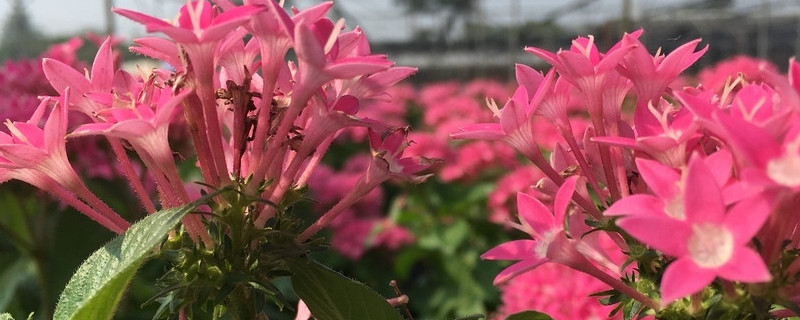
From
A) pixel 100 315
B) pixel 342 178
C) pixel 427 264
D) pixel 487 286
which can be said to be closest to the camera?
pixel 100 315

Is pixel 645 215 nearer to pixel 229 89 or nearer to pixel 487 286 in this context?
pixel 229 89

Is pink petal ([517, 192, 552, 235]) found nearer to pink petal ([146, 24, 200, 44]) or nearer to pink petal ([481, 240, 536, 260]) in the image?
pink petal ([481, 240, 536, 260])

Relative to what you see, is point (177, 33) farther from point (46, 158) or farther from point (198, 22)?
point (46, 158)

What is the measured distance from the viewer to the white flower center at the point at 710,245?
1.27 ft

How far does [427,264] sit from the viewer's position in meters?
2.74

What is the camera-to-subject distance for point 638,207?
1.33 ft

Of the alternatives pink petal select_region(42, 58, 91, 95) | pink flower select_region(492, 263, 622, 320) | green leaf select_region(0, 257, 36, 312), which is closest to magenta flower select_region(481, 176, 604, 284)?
pink petal select_region(42, 58, 91, 95)

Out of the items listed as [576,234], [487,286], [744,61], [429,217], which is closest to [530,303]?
[576,234]

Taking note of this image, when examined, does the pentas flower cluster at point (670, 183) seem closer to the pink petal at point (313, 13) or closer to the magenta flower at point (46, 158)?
the pink petal at point (313, 13)

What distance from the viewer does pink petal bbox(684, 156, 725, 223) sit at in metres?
0.39

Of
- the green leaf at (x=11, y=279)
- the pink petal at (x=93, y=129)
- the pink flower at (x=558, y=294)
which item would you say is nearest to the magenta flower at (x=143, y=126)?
the pink petal at (x=93, y=129)

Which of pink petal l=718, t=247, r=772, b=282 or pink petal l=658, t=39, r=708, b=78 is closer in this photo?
pink petal l=718, t=247, r=772, b=282

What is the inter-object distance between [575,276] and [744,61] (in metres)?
Result: 1.87

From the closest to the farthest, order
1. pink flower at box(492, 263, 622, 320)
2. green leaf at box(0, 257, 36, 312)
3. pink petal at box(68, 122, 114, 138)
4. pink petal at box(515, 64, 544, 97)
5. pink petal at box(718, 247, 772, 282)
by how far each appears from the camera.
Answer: pink petal at box(718, 247, 772, 282)
pink petal at box(68, 122, 114, 138)
pink petal at box(515, 64, 544, 97)
pink flower at box(492, 263, 622, 320)
green leaf at box(0, 257, 36, 312)
